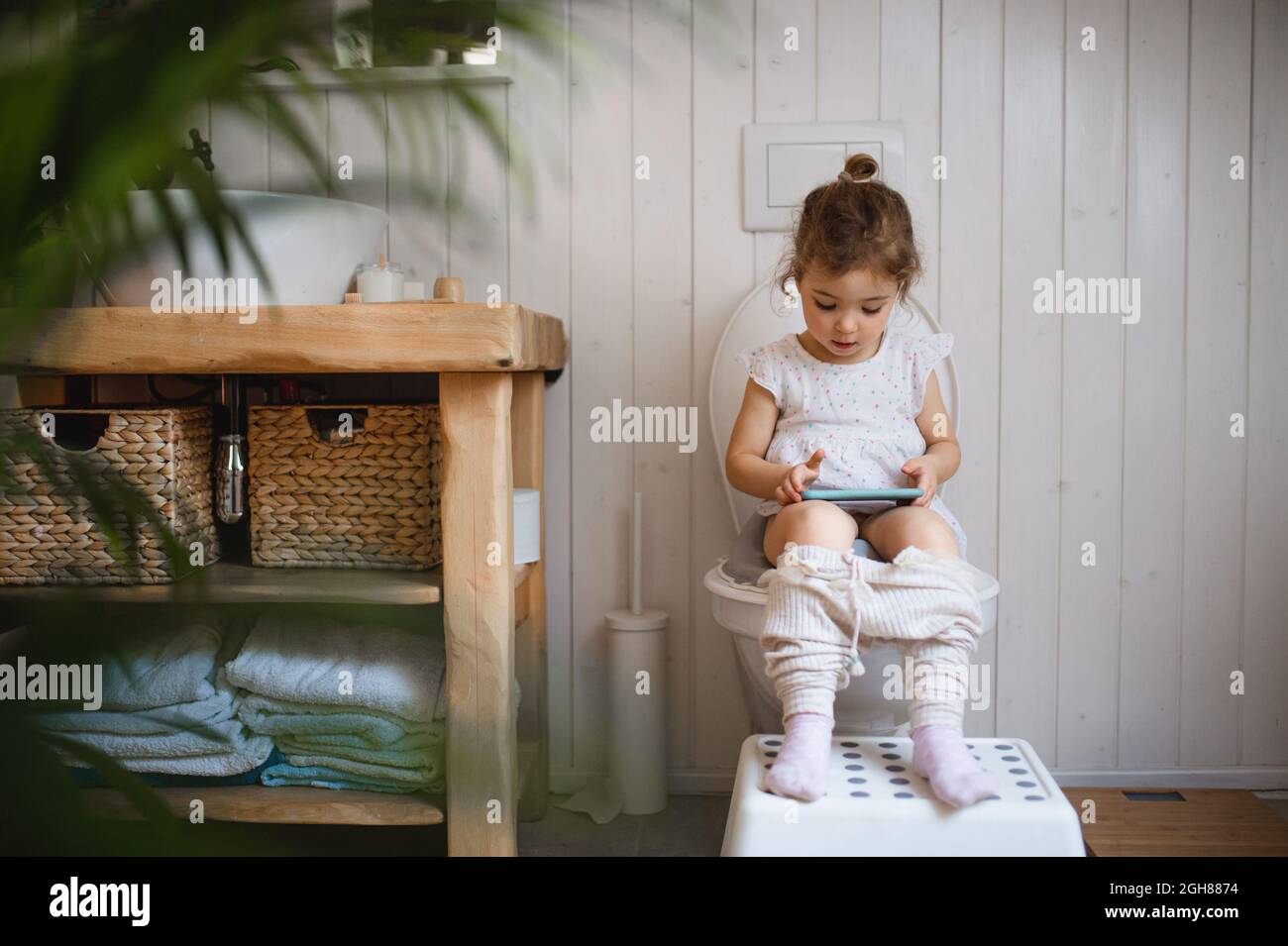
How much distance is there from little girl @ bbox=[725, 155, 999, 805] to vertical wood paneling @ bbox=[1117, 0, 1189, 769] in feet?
1.47

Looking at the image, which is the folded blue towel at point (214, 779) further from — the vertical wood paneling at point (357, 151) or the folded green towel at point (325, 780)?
the vertical wood paneling at point (357, 151)

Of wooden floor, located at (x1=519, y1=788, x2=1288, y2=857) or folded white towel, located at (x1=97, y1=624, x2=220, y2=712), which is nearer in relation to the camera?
folded white towel, located at (x1=97, y1=624, x2=220, y2=712)

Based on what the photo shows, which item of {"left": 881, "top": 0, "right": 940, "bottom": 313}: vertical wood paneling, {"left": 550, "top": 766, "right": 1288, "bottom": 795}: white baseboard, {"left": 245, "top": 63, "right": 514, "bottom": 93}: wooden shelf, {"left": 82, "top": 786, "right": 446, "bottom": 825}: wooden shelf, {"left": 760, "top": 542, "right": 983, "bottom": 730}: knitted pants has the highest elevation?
{"left": 881, "top": 0, "right": 940, "bottom": 313}: vertical wood paneling

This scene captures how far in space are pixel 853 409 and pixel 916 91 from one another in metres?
0.63

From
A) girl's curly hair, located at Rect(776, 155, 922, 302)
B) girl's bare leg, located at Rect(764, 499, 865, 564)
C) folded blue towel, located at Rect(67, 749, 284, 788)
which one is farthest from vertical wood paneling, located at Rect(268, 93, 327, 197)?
folded blue towel, located at Rect(67, 749, 284, 788)

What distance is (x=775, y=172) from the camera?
6.22 feet

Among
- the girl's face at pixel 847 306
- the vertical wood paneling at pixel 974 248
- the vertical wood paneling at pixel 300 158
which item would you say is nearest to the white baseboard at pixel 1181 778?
the vertical wood paneling at pixel 974 248

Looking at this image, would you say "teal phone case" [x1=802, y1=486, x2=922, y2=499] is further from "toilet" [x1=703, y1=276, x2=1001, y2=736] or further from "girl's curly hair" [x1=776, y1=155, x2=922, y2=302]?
"girl's curly hair" [x1=776, y1=155, x2=922, y2=302]

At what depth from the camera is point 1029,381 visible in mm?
→ 1924

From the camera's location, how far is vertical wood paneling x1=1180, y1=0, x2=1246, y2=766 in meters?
1.87

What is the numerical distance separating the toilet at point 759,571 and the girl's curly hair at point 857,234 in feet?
0.86

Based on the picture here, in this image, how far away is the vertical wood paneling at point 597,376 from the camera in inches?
76.3
